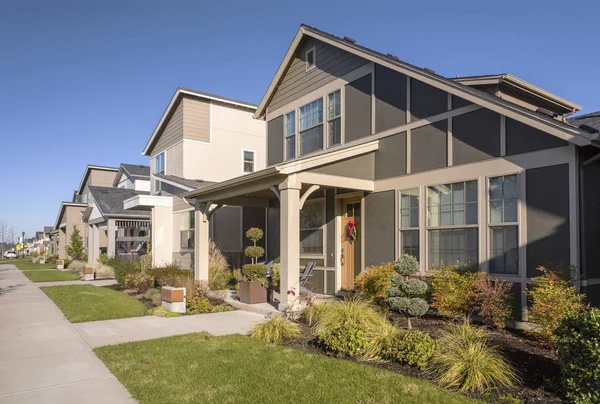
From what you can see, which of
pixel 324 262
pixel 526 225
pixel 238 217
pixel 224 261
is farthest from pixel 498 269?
pixel 238 217

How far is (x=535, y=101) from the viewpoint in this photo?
10023mm

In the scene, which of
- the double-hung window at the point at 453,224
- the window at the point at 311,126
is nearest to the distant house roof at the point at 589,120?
the double-hung window at the point at 453,224

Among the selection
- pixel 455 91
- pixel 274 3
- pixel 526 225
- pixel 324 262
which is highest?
pixel 274 3

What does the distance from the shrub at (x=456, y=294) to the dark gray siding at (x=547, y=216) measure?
3.25 feet

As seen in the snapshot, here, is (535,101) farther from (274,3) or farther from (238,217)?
(238,217)

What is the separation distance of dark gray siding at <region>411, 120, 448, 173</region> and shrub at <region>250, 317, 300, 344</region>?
14.9ft

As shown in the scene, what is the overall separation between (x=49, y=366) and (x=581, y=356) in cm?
671

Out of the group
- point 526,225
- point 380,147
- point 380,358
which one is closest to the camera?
point 380,358

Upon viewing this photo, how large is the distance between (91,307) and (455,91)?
10237mm

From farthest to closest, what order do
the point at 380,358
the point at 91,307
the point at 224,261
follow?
1. the point at 224,261
2. the point at 91,307
3. the point at 380,358

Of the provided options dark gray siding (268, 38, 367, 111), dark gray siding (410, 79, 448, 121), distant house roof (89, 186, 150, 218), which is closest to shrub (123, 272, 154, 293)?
dark gray siding (268, 38, 367, 111)

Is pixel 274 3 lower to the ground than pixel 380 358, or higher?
higher

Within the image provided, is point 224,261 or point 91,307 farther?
point 224,261

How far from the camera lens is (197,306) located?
35.2 feet
